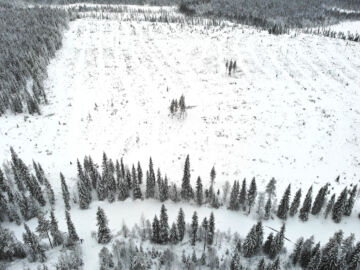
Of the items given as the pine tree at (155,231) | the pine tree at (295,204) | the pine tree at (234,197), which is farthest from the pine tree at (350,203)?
the pine tree at (155,231)

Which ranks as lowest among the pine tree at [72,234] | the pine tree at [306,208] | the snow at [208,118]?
the pine tree at [72,234]

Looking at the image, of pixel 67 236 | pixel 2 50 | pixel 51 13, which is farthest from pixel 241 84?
pixel 51 13

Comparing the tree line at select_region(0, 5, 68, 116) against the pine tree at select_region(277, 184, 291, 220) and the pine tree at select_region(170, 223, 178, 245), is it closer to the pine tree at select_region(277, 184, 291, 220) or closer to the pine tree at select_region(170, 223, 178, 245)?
the pine tree at select_region(170, 223, 178, 245)

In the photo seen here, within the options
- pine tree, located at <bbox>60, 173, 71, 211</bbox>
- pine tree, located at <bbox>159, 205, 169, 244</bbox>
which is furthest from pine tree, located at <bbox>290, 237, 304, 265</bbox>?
pine tree, located at <bbox>60, 173, 71, 211</bbox>

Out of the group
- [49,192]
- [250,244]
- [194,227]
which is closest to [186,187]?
[194,227]

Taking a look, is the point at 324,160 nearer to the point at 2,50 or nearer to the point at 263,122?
the point at 263,122

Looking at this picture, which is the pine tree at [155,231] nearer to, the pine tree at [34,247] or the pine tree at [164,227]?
the pine tree at [164,227]

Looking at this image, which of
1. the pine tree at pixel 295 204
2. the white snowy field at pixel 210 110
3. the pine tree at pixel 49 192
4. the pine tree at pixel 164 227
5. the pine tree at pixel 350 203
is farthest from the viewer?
the white snowy field at pixel 210 110
